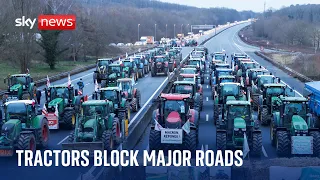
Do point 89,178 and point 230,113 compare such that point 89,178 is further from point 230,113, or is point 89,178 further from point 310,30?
point 310,30

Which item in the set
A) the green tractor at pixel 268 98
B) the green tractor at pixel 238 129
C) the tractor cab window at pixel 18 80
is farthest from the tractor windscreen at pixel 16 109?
the tractor cab window at pixel 18 80

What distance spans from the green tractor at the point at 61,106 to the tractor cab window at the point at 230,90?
24.2 ft

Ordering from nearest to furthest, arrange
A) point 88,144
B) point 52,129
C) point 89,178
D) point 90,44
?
point 89,178, point 88,144, point 52,129, point 90,44

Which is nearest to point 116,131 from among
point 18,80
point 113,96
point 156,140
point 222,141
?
point 156,140

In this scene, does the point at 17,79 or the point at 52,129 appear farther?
the point at 17,79

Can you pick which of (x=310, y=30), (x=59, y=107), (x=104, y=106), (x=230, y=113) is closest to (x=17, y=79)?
(x=59, y=107)

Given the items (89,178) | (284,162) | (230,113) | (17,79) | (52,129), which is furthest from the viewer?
(17,79)

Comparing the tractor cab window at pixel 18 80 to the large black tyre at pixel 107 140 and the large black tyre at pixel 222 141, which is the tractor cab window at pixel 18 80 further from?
the large black tyre at pixel 222 141

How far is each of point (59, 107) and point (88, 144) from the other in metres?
7.05

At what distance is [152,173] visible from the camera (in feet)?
37.7

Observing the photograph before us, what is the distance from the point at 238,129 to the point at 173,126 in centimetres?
237

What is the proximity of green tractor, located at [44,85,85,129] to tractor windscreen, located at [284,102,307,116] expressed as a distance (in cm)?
1018

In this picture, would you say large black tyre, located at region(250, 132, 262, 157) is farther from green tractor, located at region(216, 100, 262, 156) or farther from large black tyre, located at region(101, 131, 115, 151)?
large black tyre, located at region(101, 131, 115, 151)

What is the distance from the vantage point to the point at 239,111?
19.4 metres
